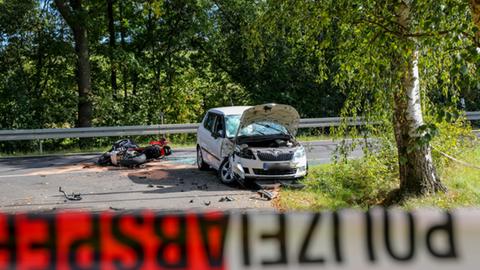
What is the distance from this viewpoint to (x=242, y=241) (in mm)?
3664

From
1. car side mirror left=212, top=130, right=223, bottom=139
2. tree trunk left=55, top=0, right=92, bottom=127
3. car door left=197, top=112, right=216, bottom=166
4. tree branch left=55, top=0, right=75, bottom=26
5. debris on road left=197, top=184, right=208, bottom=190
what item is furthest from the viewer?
tree trunk left=55, top=0, right=92, bottom=127

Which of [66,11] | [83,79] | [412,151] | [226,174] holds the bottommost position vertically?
[226,174]

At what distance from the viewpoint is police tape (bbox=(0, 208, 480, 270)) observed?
11.8 ft

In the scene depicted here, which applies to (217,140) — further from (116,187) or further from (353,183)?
(353,183)

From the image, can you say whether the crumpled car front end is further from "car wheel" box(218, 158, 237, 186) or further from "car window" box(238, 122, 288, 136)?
"car wheel" box(218, 158, 237, 186)

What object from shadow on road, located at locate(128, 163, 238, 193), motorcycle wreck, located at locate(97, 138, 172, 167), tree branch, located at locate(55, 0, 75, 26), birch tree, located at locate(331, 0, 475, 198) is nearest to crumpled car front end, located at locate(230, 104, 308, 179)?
shadow on road, located at locate(128, 163, 238, 193)

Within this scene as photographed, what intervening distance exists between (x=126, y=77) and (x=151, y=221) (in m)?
19.3

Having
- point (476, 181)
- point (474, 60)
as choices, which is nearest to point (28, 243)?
point (474, 60)

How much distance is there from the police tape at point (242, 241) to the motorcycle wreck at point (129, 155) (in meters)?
9.80

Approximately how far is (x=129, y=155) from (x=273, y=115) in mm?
4248

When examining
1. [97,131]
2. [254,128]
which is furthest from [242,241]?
[97,131]

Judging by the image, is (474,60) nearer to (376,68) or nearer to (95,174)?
(376,68)

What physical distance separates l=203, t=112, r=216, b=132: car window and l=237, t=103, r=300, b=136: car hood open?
4.69ft

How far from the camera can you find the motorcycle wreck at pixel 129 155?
1342 cm
